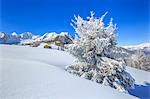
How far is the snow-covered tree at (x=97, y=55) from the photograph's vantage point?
940 cm

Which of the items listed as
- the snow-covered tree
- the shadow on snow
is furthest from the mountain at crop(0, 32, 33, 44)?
the snow-covered tree

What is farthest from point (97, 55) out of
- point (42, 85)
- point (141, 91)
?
point (42, 85)

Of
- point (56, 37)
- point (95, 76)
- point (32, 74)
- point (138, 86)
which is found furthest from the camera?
point (56, 37)

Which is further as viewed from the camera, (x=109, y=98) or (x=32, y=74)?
(x=32, y=74)

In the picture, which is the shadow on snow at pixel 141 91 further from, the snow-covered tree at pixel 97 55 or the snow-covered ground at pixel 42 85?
the snow-covered ground at pixel 42 85

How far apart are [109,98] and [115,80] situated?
304 centimetres

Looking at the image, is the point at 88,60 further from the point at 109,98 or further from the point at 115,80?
the point at 109,98

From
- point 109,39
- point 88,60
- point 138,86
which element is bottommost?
point 138,86

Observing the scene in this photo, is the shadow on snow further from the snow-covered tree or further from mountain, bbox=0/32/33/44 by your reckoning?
mountain, bbox=0/32/33/44

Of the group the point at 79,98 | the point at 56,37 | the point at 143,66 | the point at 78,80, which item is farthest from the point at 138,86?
the point at 56,37

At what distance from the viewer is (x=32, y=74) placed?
719 centimetres

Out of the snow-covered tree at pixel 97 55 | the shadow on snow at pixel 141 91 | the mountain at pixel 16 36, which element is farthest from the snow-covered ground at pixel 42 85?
the mountain at pixel 16 36

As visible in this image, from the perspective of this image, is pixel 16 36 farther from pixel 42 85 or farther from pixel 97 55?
pixel 42 85

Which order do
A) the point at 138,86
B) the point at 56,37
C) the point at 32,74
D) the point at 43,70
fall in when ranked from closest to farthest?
the point at 32,74 < the point at 43,70 < the point at 138,86 < the point at 56,37
